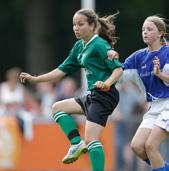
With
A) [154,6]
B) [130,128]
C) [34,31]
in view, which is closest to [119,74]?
[130,128]

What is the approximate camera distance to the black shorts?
11.8 metres

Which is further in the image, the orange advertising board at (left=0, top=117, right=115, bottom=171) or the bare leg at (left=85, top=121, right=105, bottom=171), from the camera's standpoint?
the orange advertising board at (left=0, top=117, right=115, bottom=171)

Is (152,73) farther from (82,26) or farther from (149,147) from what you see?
(82,26)

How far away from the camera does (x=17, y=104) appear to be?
19.2 metres

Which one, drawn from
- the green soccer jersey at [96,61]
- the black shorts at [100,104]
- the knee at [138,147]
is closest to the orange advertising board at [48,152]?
the knee at [138,147]

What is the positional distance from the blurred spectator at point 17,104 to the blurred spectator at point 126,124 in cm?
164

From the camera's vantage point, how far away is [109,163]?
18.9 metres

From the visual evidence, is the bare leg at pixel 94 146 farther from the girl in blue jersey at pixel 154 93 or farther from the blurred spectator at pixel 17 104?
the blurred spectator at pixel 17 104

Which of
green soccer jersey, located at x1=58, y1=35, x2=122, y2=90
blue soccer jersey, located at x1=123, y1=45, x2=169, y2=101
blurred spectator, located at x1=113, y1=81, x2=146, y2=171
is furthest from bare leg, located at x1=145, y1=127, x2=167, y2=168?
blurred spectator, located at x1=113, y1=81, x2=146, y2=171

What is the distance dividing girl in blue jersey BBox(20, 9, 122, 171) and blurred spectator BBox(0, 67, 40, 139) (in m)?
6.68

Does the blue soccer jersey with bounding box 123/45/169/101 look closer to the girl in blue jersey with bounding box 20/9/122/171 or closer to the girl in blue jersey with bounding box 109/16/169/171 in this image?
the girl in blue jersey with bounding box 109/16/169/171

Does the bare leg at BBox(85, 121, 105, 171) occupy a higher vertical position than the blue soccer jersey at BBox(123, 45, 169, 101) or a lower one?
lower

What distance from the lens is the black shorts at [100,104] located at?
11820mm

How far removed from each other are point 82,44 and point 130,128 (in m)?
6.73
